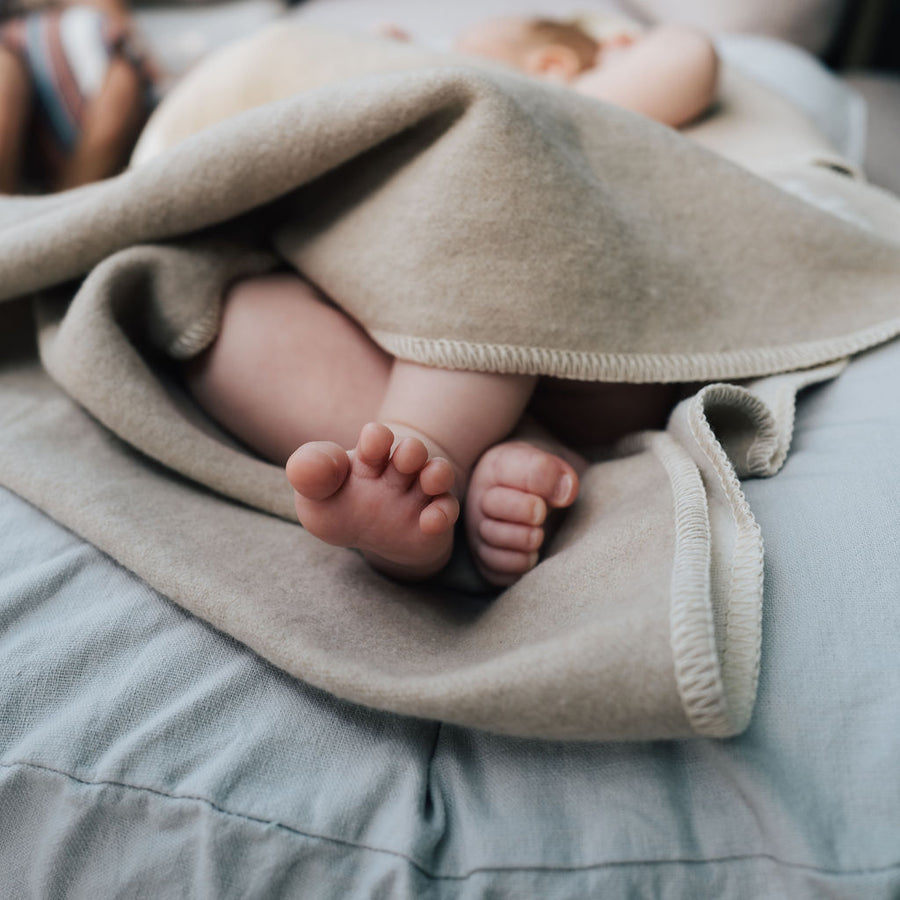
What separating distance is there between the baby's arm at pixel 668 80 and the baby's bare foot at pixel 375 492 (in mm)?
681

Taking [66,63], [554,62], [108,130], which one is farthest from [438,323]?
[66,63]

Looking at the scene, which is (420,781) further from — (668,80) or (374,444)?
(668,80)

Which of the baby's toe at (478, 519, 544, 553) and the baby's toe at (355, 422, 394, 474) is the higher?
the baby's toe at (355, 422, 394, 474)

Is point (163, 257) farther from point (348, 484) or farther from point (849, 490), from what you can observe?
point (849, 490)

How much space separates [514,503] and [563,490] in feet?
0.12

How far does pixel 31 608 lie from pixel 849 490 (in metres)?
0.52

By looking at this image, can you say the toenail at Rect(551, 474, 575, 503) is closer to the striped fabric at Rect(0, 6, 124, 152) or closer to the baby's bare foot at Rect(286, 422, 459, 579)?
the baby's bare foot at Rect(286, 422, 459, 579)

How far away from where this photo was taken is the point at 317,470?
0.41 meters

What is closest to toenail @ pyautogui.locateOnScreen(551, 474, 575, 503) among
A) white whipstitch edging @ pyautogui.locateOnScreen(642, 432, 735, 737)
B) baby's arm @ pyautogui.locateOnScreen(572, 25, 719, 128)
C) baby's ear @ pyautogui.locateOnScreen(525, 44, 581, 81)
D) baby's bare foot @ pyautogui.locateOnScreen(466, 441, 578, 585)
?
baby's bare foot @ pyautogui.locateOnScreen(466, 441, 578, 585)

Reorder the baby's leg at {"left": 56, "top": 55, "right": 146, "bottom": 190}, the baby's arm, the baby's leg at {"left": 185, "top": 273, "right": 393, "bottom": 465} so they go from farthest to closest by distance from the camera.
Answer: the baby's leg at {"left": 56, "top": 55, "right": 146, "bottom": 190} < the baby's arm < the baby's leg at {"left": 185, "top": 273, "right": 393, "bottom": 465}

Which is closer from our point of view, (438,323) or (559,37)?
(438,323)

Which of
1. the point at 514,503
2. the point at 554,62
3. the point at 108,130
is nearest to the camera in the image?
the point at 514,503

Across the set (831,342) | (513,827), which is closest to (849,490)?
(831,342)

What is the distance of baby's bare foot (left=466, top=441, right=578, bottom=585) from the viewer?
494 millimetres
